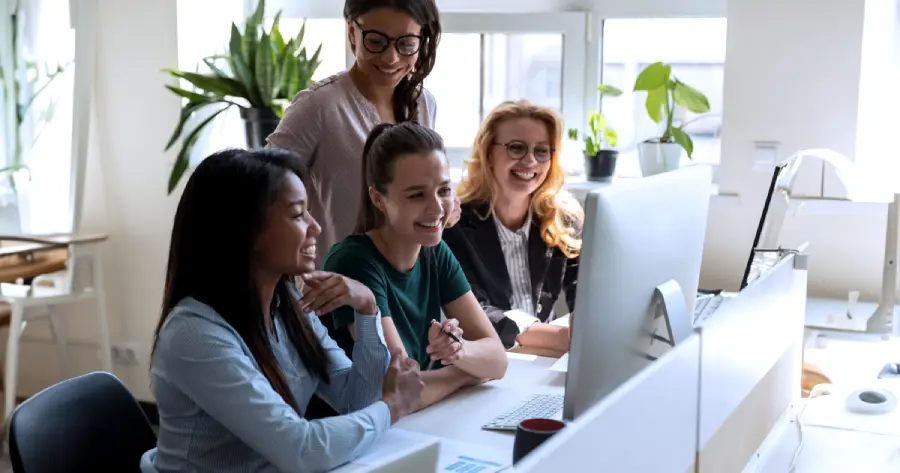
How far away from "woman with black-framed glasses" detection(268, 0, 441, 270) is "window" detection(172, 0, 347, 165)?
149 centimetres

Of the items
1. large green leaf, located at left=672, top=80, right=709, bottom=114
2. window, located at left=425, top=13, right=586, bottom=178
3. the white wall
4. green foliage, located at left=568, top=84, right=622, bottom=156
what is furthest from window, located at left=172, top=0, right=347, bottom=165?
large green leaf, located at left=672, top=80, right=709, bottom=114

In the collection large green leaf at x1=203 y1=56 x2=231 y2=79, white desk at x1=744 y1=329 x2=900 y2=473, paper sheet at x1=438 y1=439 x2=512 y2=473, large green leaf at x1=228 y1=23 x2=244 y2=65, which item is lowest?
Result: white desk at x1=744 y1=329 x2=900 y2=473

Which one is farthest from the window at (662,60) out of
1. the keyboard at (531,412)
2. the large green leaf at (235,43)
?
the keyboard at (531,412)

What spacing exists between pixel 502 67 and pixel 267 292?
2092 mm

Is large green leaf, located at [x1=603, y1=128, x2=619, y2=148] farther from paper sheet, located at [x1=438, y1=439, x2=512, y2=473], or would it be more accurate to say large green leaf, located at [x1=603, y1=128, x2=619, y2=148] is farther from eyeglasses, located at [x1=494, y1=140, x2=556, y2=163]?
paper sheet, located at [x1=438, y1=439, x2=512, y2=473]

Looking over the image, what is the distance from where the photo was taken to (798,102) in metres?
2.78

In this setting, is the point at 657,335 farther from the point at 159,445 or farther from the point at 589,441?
the point at 159,445

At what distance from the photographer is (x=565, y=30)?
129 inches

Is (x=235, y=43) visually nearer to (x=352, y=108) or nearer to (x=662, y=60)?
(x=352, y=108)

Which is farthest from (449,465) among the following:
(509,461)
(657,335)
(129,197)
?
(129,197)

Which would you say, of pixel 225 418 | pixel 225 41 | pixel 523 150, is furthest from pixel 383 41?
pixel 225 41

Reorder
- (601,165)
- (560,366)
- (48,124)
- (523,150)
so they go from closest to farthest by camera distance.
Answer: (560,366) → (523,150) → (601,165) → (48,124)

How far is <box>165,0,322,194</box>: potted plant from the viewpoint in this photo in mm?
3227

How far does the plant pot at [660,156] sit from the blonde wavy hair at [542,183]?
72 centimetres
